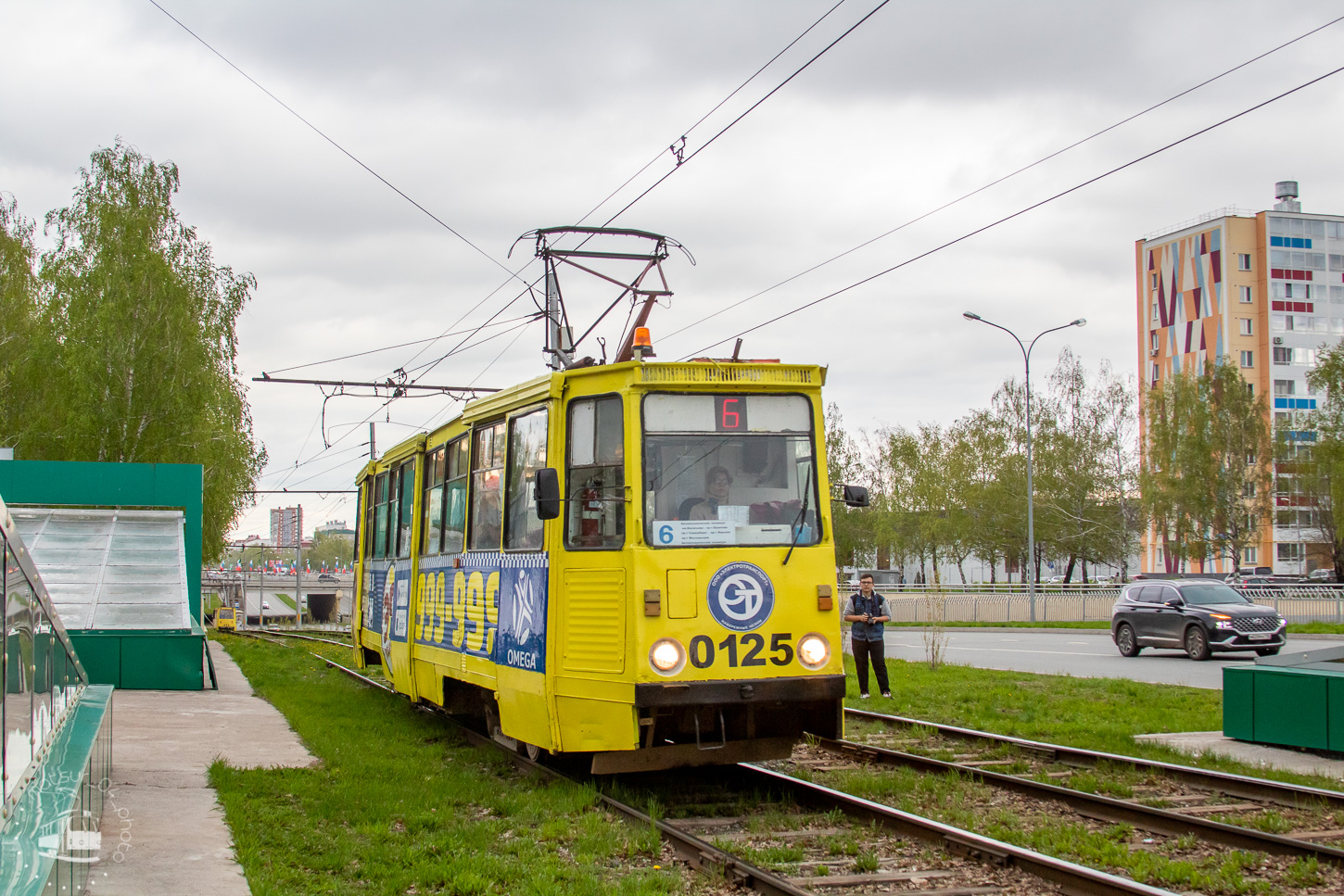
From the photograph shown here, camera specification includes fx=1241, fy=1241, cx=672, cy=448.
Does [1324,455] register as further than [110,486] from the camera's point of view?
Yes

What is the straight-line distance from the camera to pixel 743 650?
848 centimetres

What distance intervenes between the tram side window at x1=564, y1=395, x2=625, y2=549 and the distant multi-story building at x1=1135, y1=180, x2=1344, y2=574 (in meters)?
75.0

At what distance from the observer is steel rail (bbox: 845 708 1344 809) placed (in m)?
8.27

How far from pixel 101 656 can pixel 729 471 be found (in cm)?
1267

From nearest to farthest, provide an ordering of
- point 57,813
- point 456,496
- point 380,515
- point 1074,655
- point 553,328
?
point 57,813 → point 456,496 → point 380,515 → point 553,328 → point 1074,655

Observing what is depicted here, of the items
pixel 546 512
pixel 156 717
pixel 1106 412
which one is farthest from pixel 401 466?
pixel 1106 412

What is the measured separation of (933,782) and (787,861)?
2684mm

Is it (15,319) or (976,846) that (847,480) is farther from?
(976,846)

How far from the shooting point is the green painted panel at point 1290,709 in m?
10.7

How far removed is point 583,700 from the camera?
854 centimetres

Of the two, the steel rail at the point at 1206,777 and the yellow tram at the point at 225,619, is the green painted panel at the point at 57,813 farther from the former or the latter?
the yellow tram at the point at 225,619

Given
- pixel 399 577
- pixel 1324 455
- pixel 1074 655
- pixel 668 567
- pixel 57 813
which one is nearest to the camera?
pixel 57 813

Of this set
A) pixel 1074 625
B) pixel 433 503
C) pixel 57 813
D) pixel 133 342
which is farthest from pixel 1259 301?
pixel 57 813

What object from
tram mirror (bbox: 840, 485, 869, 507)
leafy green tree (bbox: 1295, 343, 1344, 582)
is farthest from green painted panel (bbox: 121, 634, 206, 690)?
leafy green tree (bbox: 1295, 343, 1344, 582)
